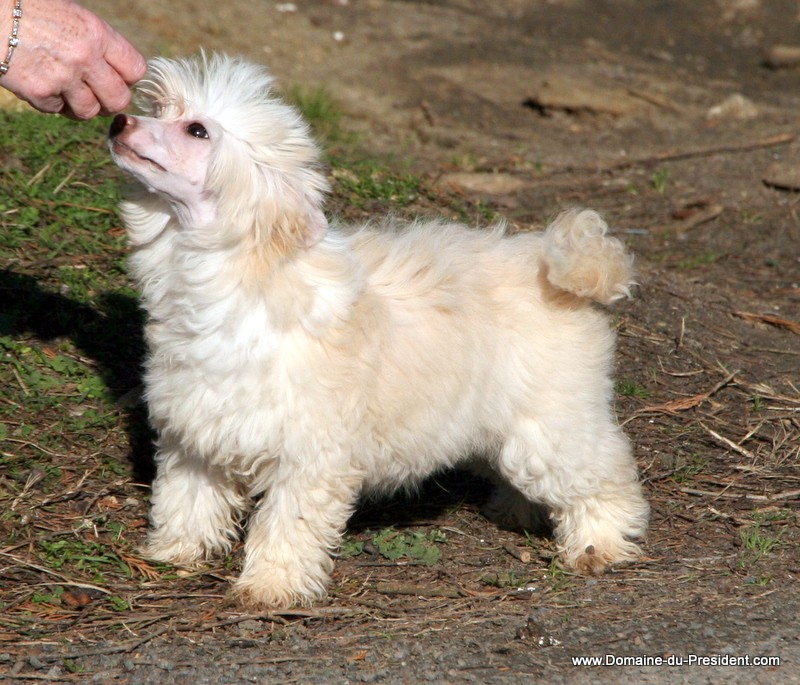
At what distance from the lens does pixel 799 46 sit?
1290cm

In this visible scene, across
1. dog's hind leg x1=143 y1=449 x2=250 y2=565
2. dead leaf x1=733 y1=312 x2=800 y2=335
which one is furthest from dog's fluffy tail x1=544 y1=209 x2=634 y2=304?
dead leaf x1=733 y1=312 x2=800 y2=335

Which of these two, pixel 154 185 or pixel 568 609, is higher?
pixel 154 185

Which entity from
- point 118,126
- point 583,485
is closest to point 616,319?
point 583,485

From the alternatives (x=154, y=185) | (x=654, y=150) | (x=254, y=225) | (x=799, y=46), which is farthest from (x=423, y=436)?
(x=799, y=46)

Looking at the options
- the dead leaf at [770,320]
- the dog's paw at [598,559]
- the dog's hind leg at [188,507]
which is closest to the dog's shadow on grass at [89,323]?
the dog's hind leg at [188,507]

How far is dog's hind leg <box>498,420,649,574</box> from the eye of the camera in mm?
4160

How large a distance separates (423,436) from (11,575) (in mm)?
1623

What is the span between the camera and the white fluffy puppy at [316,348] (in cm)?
348

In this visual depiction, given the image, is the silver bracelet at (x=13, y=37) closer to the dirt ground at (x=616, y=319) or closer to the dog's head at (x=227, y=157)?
the dog's head at (x=227, y=157)

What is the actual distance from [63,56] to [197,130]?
72 centimetres

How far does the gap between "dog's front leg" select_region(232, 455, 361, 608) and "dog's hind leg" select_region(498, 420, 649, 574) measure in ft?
2.47

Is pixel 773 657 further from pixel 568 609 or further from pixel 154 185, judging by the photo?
pixel 154 185

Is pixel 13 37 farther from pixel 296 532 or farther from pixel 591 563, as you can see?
pixel 591 563

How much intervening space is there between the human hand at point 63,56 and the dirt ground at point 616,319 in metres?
1.88
